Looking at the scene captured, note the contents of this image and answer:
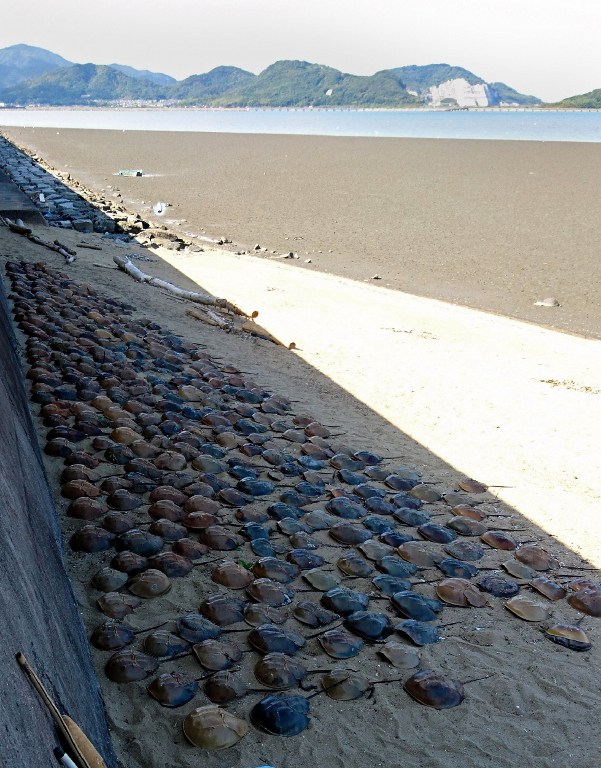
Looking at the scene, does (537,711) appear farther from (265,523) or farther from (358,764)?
Result: (265,523)

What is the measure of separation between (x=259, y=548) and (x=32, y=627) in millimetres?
2162

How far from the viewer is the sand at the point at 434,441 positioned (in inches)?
114

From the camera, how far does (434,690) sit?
3146 mm

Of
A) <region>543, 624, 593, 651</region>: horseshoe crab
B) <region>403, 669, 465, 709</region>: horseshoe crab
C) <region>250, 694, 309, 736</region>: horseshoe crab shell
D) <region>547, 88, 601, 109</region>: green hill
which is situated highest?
<region>547, 88, 601, 109</region>: green hill

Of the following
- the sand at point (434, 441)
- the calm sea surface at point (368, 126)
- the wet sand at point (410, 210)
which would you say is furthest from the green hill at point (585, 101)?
the sand at point (434, 441)

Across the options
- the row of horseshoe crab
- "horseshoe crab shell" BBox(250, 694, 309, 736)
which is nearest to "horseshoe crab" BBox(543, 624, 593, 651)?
the row of horseshoe crab

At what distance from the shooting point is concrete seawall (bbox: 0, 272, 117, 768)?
63.0 inches

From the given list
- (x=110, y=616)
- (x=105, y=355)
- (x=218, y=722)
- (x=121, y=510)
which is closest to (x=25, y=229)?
(x=105, y=355)

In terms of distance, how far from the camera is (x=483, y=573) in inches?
168

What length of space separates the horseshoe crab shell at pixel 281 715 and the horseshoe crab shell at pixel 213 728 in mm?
68

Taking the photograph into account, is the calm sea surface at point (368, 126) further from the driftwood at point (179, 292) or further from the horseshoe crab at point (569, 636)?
the horseshoe crab at point (569, 636)

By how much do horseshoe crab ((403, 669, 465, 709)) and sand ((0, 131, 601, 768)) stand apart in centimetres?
5

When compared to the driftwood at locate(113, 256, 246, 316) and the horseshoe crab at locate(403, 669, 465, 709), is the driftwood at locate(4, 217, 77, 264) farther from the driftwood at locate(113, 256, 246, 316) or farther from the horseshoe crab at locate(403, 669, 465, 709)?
the horseshoe crab at locate(403, 669, 465, 709)

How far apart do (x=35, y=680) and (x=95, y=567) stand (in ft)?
6.45
